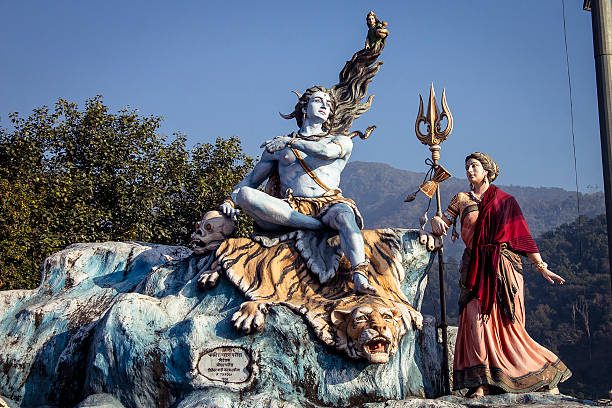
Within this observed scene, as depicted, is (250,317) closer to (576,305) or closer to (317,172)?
(317,172)

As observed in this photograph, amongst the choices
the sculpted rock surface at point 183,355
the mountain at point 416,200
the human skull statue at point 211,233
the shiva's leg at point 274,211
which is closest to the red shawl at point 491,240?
the sculpted rock surface at point 183,355

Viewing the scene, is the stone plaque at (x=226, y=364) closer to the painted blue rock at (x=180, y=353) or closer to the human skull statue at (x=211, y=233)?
the painted blue rock at (x=180, y=353)

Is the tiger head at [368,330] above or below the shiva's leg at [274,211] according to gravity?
below

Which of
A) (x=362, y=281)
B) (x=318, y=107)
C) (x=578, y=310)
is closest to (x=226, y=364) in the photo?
(x=362, y=281)

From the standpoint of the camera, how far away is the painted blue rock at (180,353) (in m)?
7.04

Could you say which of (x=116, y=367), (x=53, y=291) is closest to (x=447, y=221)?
(x=116, y=367)

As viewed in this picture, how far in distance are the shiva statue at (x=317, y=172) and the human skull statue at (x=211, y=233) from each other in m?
0.12

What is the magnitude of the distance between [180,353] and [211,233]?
6.16 ft

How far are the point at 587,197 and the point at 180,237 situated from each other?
2605 inches

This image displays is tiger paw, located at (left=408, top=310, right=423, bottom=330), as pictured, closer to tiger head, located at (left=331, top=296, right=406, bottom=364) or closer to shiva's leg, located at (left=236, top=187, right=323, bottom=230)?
tiger head, located at (left=331, top=296, right=406, bottom=364)

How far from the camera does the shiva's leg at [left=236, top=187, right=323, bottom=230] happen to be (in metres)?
8.45

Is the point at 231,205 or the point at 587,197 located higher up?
the point at 587,197

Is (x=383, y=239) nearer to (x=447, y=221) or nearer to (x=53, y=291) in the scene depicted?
(x=447, y=221)

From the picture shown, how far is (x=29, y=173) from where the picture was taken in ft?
49.0
